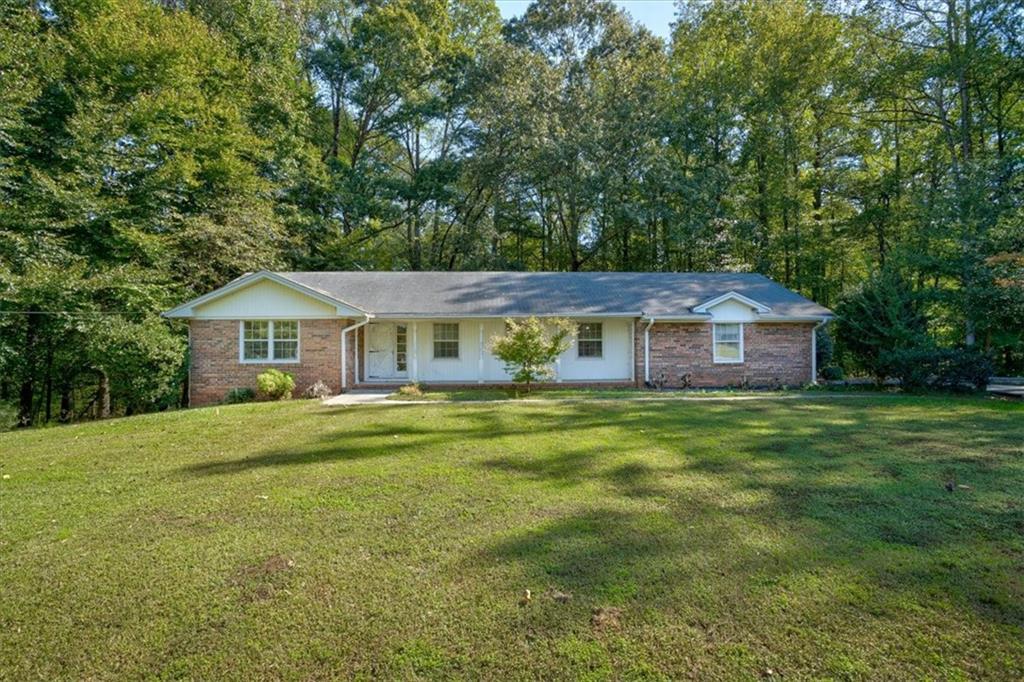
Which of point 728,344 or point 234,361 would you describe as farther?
point 728,344

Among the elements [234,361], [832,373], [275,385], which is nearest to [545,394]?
[275,385]

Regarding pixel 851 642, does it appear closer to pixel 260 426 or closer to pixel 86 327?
pixel 260 426

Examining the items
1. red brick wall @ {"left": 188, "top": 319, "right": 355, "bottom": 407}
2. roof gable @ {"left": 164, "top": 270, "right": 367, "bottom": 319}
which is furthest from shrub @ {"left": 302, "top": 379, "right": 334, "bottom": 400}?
roof gable @ {"left": 164, "top": 270, "right": 367, "bottom": 319}

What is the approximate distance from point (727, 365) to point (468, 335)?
8.38m

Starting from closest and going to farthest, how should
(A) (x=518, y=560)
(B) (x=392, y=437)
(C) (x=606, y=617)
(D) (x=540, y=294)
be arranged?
1. (C) (x=606, y=617)
2. (A) (x=518, y=560)
3. (B) (x=392, y=437)
4. (D) (x=540, y=294)

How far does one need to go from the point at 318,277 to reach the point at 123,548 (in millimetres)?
15928

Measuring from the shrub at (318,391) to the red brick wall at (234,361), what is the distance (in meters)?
0.15

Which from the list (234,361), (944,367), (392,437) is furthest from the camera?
(234,361)

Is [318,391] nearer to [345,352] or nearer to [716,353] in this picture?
[345,352]

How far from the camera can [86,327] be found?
14234 mm

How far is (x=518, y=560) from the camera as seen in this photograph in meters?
3.91

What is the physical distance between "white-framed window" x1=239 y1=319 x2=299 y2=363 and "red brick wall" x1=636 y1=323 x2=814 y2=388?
10713 millimetres

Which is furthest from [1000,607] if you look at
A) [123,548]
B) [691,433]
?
[123,548]

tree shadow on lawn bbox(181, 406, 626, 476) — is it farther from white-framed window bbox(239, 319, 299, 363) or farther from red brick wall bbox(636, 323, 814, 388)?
red brick wall bbox(636, 323, 814, 388)
